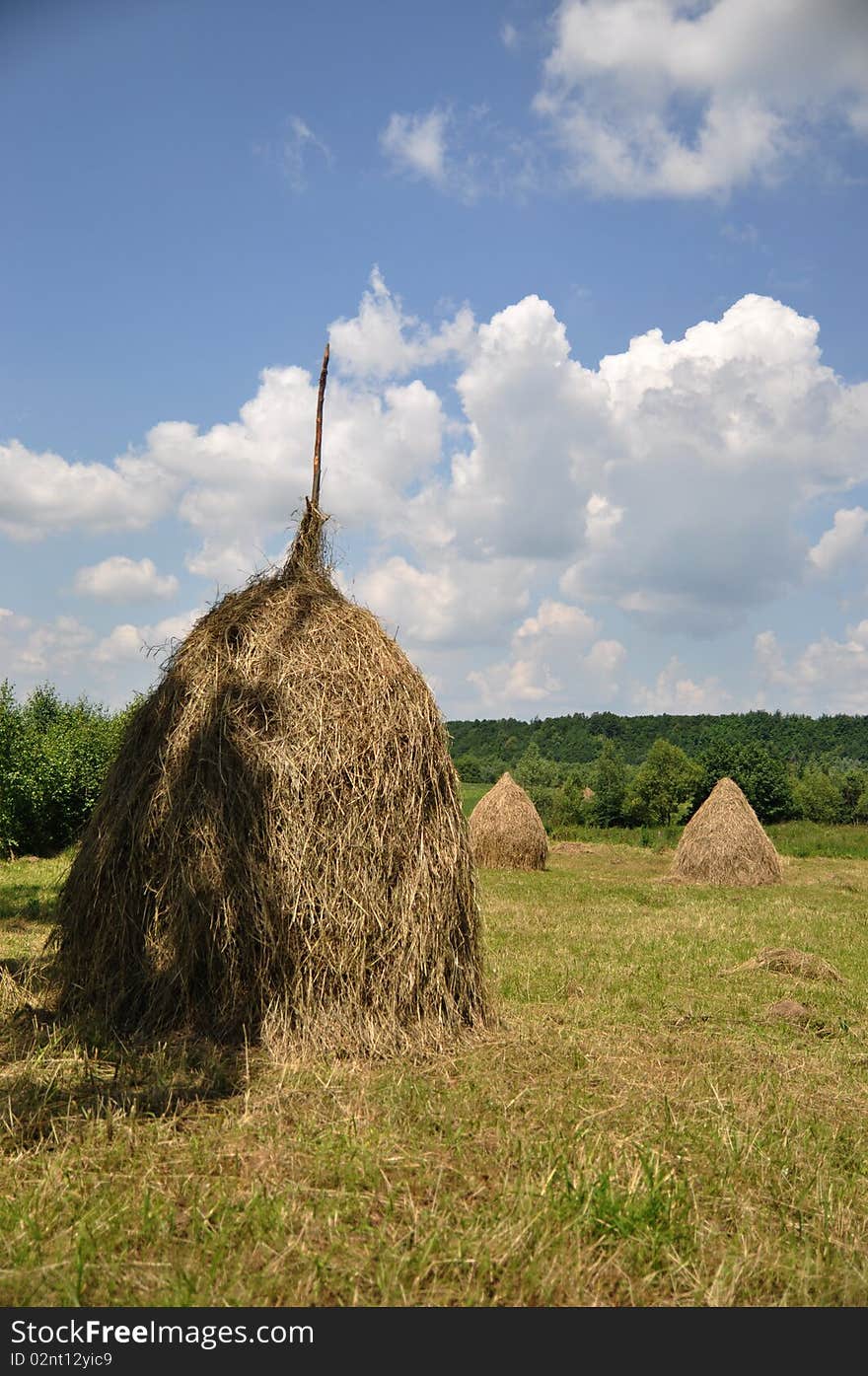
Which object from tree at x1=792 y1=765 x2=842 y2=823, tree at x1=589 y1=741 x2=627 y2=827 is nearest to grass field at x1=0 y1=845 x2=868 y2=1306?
tree at x1=589 y1=741 x2=627 y2=827

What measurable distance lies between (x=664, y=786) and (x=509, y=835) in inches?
1471

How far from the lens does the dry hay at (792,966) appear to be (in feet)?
36.6

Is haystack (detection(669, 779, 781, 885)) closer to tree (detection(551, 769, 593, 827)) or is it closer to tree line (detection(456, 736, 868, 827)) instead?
tree line (detection(456, 736, 868, 827))

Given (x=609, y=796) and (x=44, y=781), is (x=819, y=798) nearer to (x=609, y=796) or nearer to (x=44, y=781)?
(x=609, y=796)

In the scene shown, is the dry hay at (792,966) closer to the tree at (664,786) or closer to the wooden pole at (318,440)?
the wooden pole at (318,440)

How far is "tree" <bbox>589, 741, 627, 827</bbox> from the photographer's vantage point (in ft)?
198

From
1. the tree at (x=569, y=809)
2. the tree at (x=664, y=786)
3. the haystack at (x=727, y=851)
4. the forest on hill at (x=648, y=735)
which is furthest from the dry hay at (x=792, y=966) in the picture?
the forest on hill at (x=648, y=735)

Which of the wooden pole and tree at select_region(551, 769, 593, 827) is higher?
the wooden pole

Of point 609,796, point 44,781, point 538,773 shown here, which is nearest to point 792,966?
point 44,781

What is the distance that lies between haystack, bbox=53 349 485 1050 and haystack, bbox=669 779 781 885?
19.7 m

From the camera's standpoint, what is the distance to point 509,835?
91.3 feet

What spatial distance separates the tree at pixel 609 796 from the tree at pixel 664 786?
39.6 inches

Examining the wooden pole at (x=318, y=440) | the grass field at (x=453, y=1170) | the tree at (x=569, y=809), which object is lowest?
the tree at (x=569, y=809)

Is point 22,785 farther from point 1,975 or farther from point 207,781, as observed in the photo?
point 207,781
